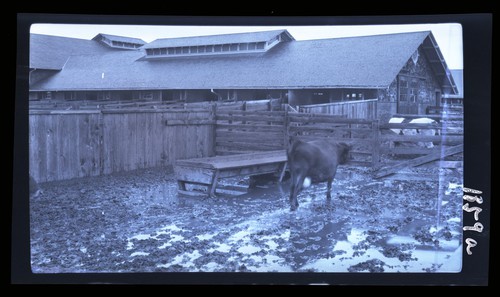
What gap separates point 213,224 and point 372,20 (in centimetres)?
236

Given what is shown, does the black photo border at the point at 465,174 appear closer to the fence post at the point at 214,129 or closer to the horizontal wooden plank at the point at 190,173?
the horizontal wooden plank at the point at 190,173

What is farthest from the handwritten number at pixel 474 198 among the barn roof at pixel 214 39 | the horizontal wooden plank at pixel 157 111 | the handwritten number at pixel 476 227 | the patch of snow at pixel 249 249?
the horizontal wooden plank at pixel 157 111

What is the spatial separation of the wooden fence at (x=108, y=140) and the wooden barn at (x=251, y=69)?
7.3 inches

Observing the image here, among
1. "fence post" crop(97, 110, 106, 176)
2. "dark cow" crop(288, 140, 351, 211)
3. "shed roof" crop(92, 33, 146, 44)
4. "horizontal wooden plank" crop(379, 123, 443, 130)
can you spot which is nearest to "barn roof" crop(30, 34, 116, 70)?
"shed roof" crop(92, 33, 146, 44)

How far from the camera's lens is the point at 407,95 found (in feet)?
15.3

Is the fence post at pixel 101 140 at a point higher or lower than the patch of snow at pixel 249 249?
higher

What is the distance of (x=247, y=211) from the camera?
4.73 m

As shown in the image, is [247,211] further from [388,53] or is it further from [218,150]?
[388,53]

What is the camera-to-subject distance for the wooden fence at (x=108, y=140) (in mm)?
4504

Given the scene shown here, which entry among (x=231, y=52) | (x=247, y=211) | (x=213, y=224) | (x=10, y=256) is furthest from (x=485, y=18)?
(x=10, y=256)

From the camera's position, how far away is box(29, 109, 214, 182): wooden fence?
450 cm

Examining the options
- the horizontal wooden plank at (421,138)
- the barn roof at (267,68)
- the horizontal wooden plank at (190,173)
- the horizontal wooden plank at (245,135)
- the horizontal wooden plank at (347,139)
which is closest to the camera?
the horizontal wooden plank at (421,138)

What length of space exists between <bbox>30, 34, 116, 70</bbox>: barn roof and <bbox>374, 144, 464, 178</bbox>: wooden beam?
297 cm

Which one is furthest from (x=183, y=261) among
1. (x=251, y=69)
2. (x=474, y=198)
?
(x=474, y=198)
